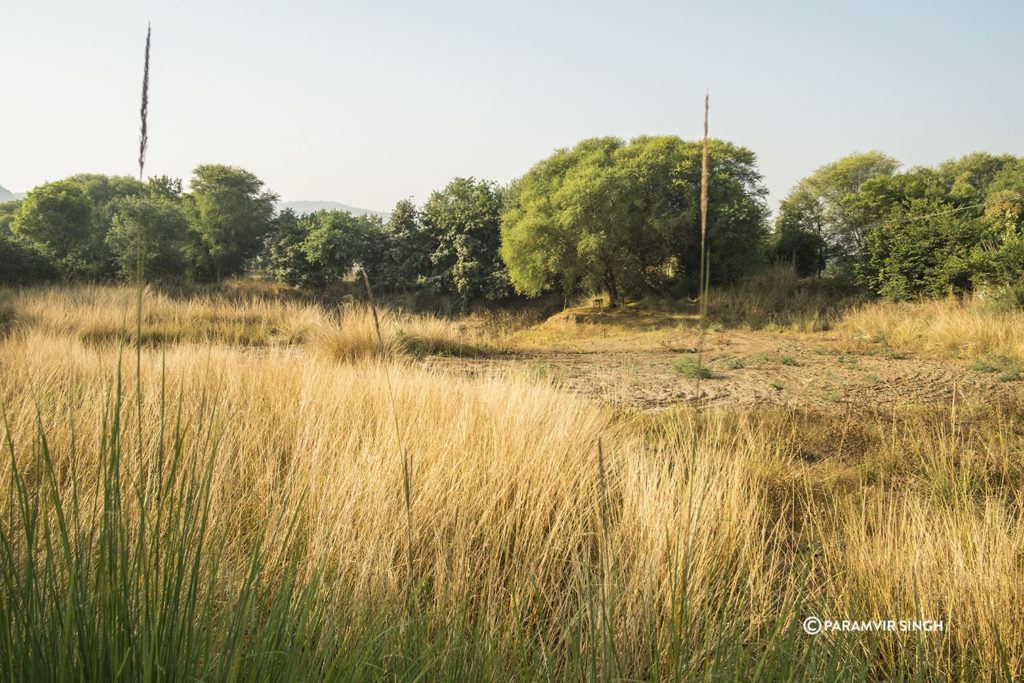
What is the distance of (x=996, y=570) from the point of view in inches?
72.7

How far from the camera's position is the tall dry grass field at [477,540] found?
3.40 ft

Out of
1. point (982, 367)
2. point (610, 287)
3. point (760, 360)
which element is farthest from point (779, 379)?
point (610, 287)

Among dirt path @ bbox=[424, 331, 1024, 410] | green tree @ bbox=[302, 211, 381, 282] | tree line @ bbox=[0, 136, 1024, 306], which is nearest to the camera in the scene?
dirt path @ bbox=[424, 331, 1024, 410]

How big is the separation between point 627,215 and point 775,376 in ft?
37.0

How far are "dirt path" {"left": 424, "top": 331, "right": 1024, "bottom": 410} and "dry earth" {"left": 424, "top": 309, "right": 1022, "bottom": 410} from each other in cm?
1

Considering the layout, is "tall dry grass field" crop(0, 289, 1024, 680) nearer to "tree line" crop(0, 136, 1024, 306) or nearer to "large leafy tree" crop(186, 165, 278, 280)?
"tree line" crop(0, 136, 1024, 306)

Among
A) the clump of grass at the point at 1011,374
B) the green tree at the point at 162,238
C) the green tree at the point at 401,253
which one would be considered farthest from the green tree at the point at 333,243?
the clump of grass at the point at 1011,374

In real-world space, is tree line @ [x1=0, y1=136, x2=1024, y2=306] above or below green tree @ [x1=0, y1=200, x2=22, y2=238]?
below

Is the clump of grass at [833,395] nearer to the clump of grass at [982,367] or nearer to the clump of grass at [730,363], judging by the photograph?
the clump of grass at [730,363]

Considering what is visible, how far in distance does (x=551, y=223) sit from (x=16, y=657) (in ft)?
60.8

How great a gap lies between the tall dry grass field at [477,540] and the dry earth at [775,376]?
1.38 meters

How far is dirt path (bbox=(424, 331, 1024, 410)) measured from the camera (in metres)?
6.00

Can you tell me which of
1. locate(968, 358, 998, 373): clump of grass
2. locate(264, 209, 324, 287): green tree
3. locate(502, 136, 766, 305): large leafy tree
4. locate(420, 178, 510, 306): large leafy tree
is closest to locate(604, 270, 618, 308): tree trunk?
locate(502, 136, 766, 305): large leafy tree

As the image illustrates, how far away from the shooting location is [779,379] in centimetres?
757
